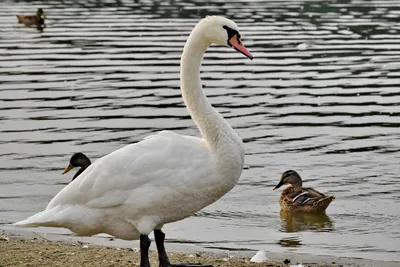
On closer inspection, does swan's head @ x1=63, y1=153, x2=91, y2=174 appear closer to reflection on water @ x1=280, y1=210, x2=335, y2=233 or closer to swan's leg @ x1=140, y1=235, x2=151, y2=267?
reflection on water @ x1=280, y1=210, x2=335, y2=233

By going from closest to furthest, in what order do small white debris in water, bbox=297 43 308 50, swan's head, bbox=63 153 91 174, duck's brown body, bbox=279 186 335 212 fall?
1. duck's brown body, bbox=279 186 335 212
2. swan's head, bbox=63 153 91 174
3. small white debris in water, bbox=297 43 308 50

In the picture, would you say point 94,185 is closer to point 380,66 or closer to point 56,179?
point 56,179

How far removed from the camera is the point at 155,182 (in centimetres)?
781

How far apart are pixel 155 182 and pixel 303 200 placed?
5.80 meters

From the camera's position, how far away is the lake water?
12.5 meters

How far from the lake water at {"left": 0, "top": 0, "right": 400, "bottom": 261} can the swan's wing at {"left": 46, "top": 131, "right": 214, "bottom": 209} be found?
10.8 feet

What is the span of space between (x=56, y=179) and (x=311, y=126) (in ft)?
19.8

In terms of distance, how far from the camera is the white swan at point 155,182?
25.7 feet

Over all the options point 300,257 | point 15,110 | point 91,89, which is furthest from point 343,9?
point 300,257

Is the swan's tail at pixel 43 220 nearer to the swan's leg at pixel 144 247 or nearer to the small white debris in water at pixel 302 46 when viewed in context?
the swan's leg at pixel 144 247

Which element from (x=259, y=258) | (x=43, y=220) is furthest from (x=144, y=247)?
(x=259, y=258)

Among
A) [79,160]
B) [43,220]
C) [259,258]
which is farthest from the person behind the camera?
[79,160]

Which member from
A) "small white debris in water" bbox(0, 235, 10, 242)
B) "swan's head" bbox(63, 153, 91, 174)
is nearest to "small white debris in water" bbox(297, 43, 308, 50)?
"swan's head" bbox(63, 153, 91, 174)

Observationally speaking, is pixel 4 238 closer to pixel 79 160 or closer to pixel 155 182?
pixel 155 182
